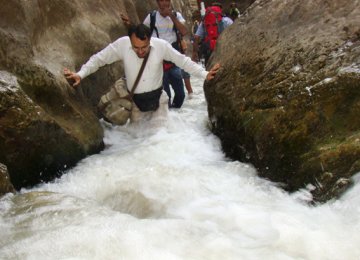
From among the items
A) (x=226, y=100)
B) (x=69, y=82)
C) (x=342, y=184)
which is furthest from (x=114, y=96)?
(x=342, y=184)

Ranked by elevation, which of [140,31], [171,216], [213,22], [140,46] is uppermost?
[140,31]

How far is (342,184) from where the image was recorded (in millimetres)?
3668

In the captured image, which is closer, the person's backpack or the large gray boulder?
the large gray boulder

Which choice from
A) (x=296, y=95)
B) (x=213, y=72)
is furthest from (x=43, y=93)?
(x=296, y=95)

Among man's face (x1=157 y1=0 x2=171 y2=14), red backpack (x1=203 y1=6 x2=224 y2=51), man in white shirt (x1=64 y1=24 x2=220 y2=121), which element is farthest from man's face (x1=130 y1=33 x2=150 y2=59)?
red backpack (x1=203 y1=6 x2=224 y2=51)

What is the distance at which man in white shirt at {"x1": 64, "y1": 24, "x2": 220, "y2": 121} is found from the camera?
5746 mm

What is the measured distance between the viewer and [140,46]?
5.70m

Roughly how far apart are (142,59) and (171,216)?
2826mm

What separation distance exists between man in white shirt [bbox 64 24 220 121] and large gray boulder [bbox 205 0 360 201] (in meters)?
0.58

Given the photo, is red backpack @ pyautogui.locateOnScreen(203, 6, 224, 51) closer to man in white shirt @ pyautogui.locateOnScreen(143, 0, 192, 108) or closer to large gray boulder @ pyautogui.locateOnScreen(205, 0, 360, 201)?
man in white shirt @ pyautogui.locateOnScreen(143, 0, 192, 108)

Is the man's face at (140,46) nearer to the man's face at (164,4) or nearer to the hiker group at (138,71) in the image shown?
the hiker group at (138,71)

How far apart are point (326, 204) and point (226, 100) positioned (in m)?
2.10

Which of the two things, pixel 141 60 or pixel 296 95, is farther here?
pixel 141 60

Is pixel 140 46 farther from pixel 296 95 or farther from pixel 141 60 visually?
pixel 296 95
